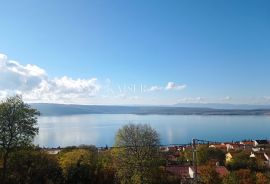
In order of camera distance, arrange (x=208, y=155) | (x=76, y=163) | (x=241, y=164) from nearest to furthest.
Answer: (x=76, y=163) → (x=241, y=164) → (x=208, y=155)

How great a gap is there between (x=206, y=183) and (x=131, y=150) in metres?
4.68

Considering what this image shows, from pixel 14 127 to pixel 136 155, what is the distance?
7234mm

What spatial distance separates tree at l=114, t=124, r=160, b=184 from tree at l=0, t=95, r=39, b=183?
19.7 feet

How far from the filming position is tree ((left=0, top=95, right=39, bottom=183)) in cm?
1563

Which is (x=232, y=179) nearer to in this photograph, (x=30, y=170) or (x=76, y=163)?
(x=76, y=163)

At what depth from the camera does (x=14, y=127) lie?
15734 mm

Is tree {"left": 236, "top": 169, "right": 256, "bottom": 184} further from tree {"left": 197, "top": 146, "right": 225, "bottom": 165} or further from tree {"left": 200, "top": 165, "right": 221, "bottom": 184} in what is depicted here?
tree {"left": 197, "top": 146, "right": 225, "bottom": 165}

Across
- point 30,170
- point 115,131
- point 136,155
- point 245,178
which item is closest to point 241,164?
point 245,178

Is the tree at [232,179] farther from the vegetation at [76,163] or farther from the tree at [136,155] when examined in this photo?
the tree at [136,155]

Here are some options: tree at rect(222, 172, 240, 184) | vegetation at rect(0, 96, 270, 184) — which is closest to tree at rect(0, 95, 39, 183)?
vegetation at rect(0, 96, 270, 184)

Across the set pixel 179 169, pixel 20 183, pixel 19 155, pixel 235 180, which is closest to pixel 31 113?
pixel 19 155

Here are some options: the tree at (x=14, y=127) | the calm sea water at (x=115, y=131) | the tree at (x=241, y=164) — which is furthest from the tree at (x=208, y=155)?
→ the calm sea water at (x=115, y=131)

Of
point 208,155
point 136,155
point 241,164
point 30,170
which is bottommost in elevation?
point 241,164

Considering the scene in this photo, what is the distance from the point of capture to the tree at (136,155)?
19.7 metres
